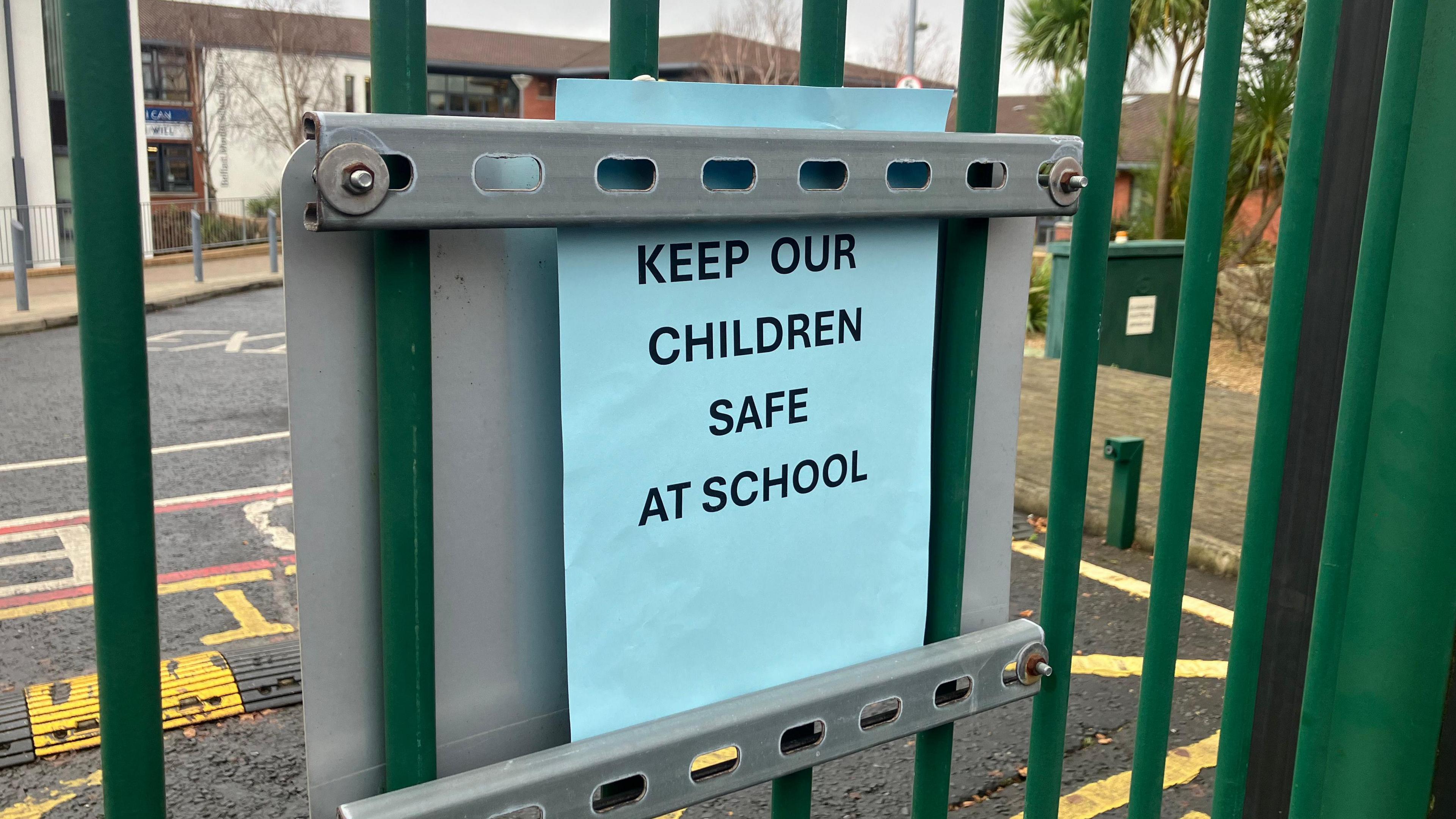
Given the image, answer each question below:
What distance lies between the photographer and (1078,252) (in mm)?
1226

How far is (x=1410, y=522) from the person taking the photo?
4.34 ft

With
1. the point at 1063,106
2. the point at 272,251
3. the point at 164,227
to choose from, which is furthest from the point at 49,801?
the point at 164,227

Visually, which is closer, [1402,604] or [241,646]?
[1402,604]

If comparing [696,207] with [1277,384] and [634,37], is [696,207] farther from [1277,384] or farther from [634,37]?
[1277,384]

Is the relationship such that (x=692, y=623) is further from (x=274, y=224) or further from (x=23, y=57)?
(x=274, y=224)

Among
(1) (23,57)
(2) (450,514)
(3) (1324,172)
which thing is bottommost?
(2) (450,514)

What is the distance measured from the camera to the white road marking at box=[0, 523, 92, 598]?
15.3ft

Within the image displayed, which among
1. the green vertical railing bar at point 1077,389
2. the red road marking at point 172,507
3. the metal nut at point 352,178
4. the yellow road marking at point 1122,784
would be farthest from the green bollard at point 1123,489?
the metal nut at point 352,178

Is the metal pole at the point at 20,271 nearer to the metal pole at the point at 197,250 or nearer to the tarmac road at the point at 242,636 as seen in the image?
the metal pole at the point at 197,250

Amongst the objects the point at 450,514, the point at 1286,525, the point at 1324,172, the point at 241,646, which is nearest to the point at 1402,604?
the point at 1286,525

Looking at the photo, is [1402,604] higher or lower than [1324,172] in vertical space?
lower

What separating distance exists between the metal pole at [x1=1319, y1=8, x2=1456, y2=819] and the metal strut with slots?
0.43 m

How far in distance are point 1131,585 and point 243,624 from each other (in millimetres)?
3423

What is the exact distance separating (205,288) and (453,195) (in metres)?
18.3
